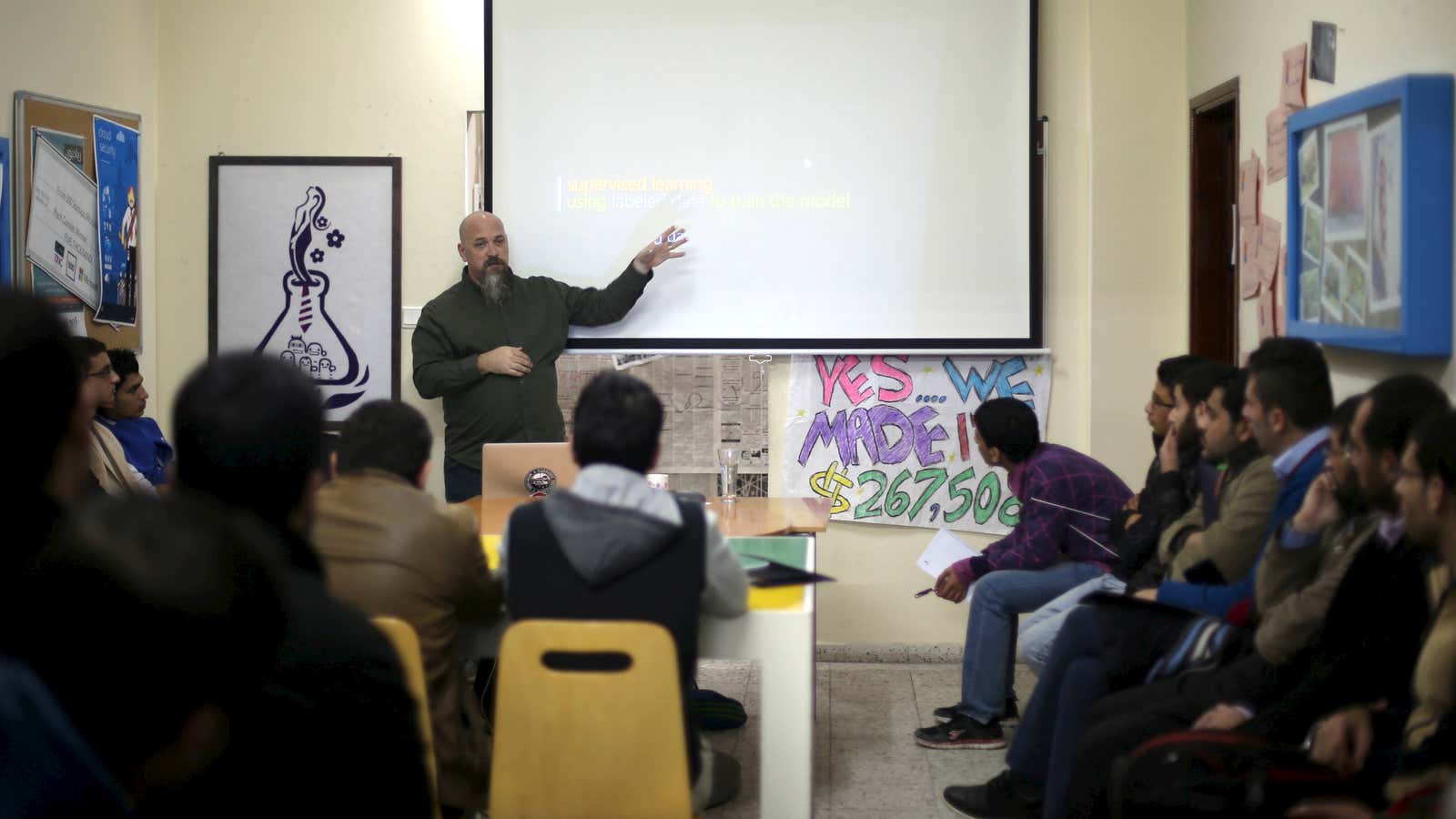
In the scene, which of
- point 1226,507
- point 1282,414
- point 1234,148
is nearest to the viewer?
point 1282,414

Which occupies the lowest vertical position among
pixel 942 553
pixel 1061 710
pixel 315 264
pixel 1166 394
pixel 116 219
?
pixel 1061 710

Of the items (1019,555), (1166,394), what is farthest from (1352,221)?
(1019,555)

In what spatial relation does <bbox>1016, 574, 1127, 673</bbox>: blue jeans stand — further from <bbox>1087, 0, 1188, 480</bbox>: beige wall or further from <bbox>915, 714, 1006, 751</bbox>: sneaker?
<bbox>1087, 0, 1188, 480</bbox>: beige wall

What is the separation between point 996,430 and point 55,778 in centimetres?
330

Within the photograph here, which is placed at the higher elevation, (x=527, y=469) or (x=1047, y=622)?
(x=527, y=469)

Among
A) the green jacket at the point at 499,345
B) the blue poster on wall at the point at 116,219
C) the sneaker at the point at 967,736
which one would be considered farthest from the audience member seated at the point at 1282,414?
the blue poster on wall at the point at 116,219

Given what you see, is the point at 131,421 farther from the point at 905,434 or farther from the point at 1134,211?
the point at 1134,211

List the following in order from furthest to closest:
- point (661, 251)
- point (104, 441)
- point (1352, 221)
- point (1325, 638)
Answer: point (661, 251), point (104, 441), point (1352, 221), point (1325, 638)

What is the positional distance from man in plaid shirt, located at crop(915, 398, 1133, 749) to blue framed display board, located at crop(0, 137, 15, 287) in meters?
3.12

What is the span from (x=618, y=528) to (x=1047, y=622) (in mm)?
1742

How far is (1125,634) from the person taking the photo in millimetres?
3129

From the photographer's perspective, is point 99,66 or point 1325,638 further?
point 99,66

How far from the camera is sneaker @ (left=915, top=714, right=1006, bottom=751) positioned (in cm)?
414

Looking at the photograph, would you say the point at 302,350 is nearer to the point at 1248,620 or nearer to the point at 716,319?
the point at 716,319
